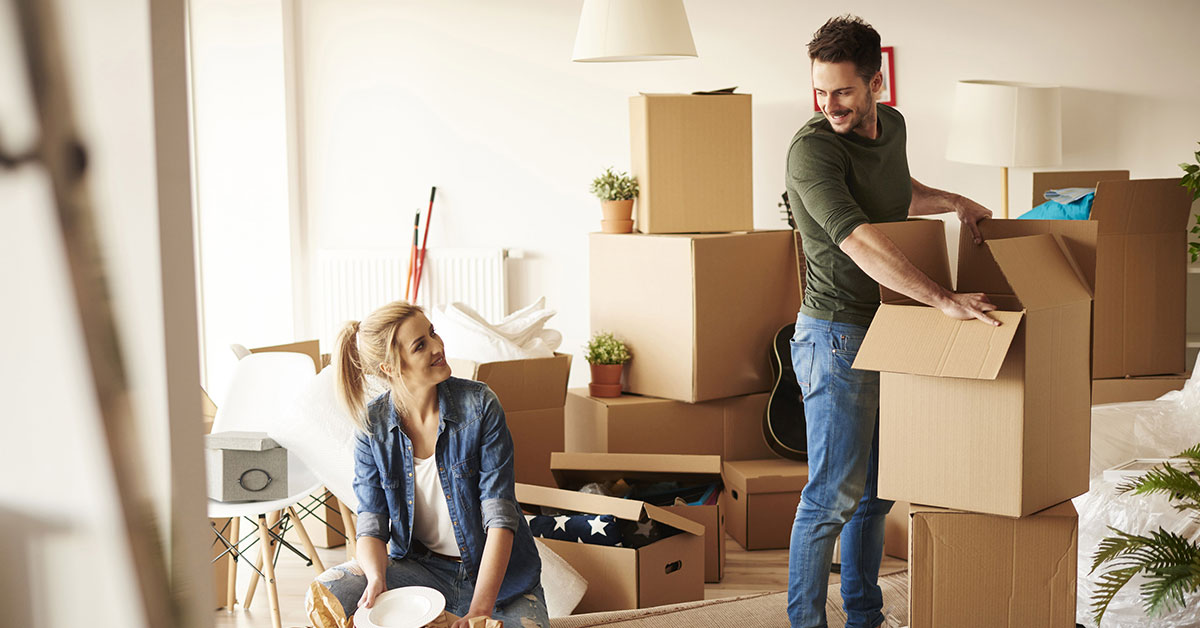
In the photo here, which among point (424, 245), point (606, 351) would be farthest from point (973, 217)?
point (424, 245)

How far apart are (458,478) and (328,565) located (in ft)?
4.63

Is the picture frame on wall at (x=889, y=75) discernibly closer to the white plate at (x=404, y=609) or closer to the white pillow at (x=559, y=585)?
the white pillow at (x=559, y=585)

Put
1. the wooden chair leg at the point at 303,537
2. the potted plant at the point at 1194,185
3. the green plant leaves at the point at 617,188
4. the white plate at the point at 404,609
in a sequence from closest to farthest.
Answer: the white plate at the point at 404,609
the wooden chair leg at the point at 303,537
the potted plant at the point at 1194,185
the green plant leaves at the point at 617,188

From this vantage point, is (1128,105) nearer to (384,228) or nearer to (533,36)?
(533,36)

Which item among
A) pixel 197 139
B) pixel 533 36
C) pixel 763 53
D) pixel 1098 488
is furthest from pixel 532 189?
pixel 1098 488

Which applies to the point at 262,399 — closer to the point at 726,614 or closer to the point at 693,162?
the point at 726,614

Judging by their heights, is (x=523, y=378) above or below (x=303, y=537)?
above

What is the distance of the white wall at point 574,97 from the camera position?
12.7 feet

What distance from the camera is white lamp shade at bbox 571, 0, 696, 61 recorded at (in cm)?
266

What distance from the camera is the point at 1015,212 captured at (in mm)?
3992

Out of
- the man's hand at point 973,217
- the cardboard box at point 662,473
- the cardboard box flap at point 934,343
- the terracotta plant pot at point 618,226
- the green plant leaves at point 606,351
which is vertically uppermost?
the terracotta plant pot at point 618,226

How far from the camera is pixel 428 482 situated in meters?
1.96

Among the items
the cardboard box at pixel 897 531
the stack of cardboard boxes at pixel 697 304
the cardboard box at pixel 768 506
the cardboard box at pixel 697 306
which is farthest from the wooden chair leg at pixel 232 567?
the cardboard box at pixel 897 531

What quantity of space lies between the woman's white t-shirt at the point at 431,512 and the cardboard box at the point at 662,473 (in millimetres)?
913
